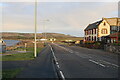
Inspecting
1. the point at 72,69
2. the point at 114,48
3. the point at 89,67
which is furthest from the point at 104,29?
the point at 72,69

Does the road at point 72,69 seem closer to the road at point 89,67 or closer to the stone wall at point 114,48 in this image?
the road at point 89,67

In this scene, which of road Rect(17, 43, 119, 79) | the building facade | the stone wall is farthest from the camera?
the building facade

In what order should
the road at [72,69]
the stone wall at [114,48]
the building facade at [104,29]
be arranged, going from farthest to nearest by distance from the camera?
1. the building facade at [104,29]
2. the stone wall at [114,48]
3. the road at [72,69]

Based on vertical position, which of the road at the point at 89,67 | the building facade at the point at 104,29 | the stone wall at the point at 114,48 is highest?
the building facade at the point at 104,29

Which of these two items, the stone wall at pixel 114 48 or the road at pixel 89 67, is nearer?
the road at pixel 89 67

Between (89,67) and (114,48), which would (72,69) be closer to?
(89,67)

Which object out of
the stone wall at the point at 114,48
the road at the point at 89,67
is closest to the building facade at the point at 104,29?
the stone wall at the point at 114,48

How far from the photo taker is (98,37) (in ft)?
199

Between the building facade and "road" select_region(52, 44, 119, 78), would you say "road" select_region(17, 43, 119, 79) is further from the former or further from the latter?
the building facade

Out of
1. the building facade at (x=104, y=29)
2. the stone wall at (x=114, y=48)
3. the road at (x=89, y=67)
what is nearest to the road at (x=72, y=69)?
the road at (x=89, y=67)

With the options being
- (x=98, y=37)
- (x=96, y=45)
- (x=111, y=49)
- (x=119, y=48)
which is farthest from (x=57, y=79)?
(x=98, y=37)

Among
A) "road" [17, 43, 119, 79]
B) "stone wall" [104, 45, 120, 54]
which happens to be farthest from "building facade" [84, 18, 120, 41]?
"road" [17, 43, 119, 79]

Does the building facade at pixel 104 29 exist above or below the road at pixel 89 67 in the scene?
above

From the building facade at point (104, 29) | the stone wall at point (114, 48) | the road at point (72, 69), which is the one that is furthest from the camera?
the building facade at point (104, 29)
